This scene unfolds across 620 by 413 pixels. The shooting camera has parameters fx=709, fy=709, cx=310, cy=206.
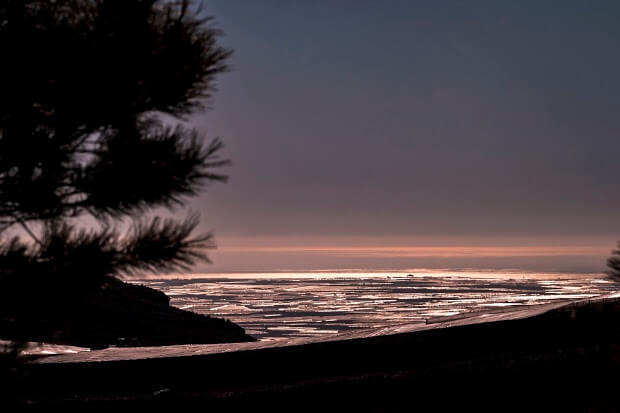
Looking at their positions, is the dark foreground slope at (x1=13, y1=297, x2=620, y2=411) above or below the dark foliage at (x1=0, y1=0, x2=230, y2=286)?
below

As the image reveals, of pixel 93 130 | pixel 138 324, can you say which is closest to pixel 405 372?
pixel 93 130

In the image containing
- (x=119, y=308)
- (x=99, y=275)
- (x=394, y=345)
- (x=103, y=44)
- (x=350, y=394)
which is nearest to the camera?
(x=103, y=44)

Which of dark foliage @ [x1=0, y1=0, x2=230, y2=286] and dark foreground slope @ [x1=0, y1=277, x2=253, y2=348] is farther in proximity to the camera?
dark foreground slope @ [x1=0, y1=277, x2=253, y2=348]

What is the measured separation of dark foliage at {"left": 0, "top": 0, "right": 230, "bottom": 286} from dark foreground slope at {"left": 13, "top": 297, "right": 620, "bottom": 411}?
2.23 metres

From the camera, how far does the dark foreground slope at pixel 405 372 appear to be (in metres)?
7.96

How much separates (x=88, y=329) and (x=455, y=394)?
30173 millimetres

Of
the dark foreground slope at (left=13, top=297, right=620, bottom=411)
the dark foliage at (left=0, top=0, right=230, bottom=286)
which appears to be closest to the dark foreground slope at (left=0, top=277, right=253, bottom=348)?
the dark foreground slope at (left=13, top=297, right=620, bottom=411)

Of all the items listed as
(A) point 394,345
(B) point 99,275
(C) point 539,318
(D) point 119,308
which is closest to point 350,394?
(A) point 394,345

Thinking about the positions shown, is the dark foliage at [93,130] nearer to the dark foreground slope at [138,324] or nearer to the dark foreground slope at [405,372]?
the dark foreground slope at [405,372]

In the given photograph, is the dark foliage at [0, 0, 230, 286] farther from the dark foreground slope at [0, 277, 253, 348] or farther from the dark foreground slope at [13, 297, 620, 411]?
the dark foreground slope at [0, 277, 253, 348]

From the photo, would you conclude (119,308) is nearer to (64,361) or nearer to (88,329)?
(88,329)

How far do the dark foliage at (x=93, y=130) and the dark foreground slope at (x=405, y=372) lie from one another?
2230mm

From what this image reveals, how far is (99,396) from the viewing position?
10367 mm

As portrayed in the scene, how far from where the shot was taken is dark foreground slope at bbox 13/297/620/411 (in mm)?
7957
